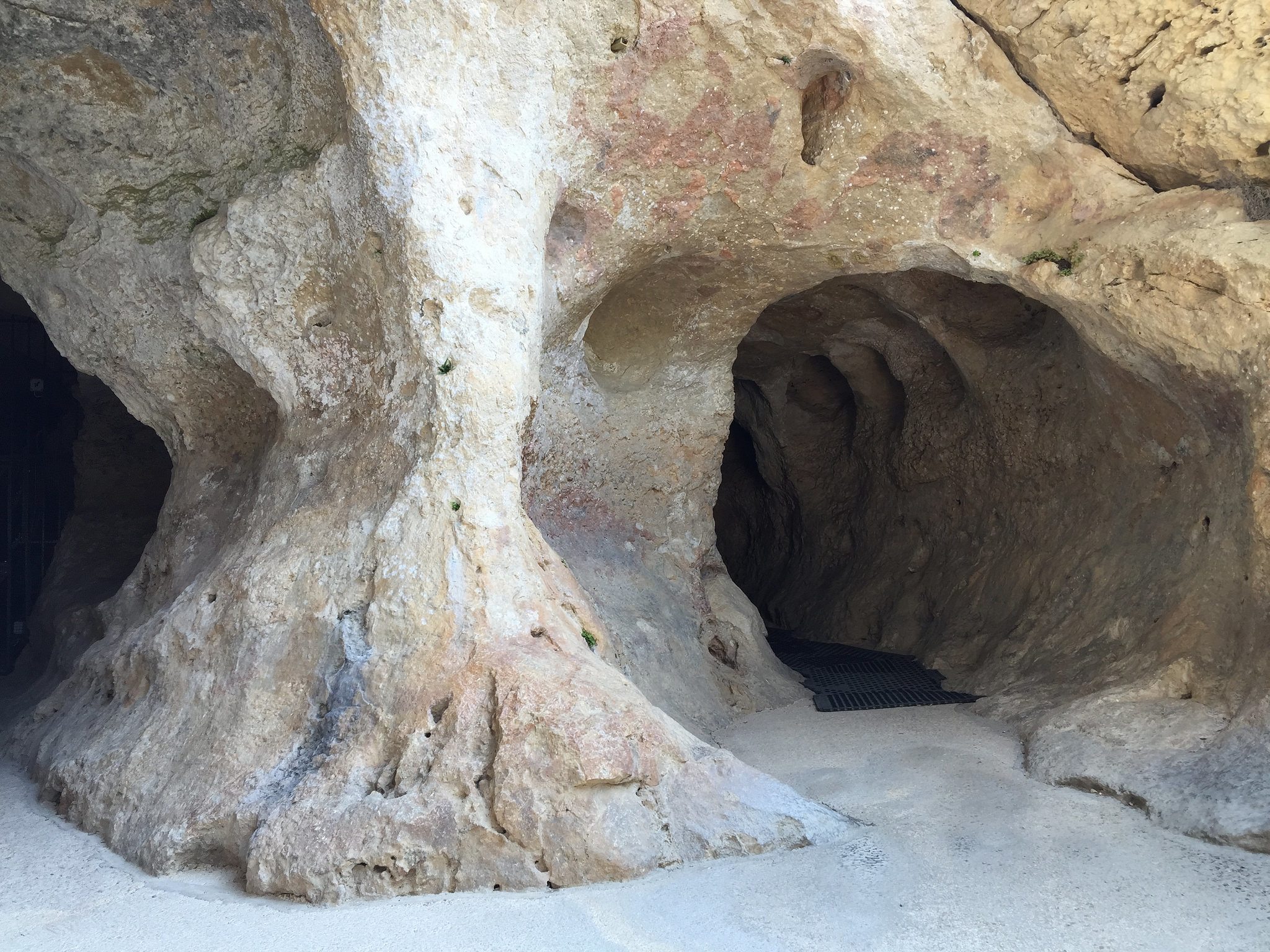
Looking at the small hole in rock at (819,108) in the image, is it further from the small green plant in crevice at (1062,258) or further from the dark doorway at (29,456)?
the dark doorway at (29,456)

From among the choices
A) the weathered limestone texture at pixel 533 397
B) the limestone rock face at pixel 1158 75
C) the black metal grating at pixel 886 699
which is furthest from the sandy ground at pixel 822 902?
the limestone rock face at pixel 1158 75

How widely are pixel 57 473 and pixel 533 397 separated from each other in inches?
219

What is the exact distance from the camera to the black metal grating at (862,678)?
17.2 feet

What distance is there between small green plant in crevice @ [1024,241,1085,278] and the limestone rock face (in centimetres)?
40

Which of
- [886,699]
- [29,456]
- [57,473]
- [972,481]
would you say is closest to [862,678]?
[886,699]

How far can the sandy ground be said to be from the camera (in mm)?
2562

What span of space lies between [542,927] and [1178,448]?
359 cm

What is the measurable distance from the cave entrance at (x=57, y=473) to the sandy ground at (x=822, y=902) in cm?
451

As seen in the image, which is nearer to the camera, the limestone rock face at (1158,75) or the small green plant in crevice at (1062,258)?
the limestone rock face at (1158,75)

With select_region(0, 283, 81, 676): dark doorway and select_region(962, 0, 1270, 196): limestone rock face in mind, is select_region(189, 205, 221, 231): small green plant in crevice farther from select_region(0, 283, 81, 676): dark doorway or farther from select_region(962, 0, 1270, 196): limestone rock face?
select_region(0, 283, 81, 676): dark doorway

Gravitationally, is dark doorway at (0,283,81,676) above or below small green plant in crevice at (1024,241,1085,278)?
below

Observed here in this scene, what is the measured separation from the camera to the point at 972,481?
681 cm

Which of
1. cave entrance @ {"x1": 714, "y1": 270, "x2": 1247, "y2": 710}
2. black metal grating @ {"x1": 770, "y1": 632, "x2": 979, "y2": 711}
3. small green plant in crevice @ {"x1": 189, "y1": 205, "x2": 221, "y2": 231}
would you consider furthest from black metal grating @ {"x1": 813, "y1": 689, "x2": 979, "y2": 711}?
small green plant in crevice @ {"x1": 189, "y1": 205, "x2": 221, "y2": 231}

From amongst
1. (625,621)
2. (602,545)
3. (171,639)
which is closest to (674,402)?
(602,545)
